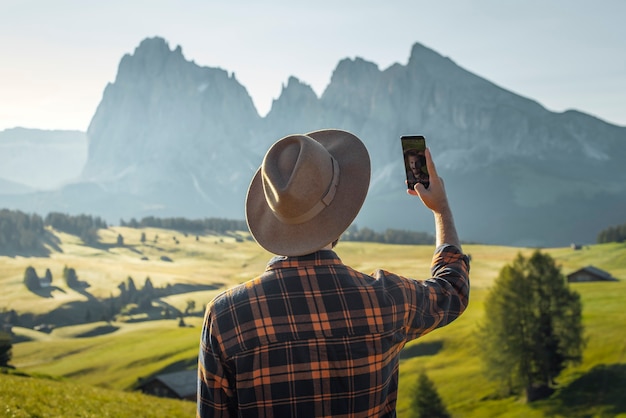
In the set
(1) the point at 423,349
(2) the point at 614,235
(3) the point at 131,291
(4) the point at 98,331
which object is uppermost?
(2) the point at 614,235

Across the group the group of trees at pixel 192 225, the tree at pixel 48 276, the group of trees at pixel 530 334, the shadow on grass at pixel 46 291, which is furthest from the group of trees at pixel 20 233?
the group of trees at pixel 530 334

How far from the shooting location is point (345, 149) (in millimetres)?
2914

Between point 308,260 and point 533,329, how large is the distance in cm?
4462

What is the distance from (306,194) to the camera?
2.63 metres

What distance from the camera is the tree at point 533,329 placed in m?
43.3

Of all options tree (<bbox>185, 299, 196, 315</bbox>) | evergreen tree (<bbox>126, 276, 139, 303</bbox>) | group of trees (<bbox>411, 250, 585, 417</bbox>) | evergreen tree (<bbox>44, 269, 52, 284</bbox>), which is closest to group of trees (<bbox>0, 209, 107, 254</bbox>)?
evergreen tree (<bbox>44, 269, 52, 284</bbox>)

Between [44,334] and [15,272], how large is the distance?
30894 millimetres

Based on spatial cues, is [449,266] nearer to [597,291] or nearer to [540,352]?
[540,352]

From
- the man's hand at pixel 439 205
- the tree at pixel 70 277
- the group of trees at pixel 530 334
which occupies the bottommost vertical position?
the tree at pixel 70 277

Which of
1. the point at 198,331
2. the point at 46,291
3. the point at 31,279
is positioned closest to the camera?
the point at 198,331

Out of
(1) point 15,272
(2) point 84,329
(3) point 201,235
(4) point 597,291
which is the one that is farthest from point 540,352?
(3) point 201,235

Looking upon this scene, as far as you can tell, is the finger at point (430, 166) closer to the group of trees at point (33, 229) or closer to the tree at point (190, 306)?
the tree at point (190, 306)

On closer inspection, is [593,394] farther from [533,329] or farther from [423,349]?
[423,349]

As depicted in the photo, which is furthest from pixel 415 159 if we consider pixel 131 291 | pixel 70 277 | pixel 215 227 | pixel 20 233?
pixel 215 227
